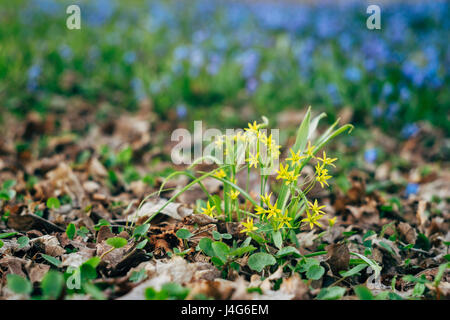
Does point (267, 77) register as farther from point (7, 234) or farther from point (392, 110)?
point (7, 234)

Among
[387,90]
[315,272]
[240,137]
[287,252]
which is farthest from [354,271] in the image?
[387,90]

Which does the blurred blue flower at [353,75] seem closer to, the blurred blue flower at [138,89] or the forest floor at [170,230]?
the forest floor at [170,230]

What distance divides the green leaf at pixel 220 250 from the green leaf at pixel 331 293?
35cm

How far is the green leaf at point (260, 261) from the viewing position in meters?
1.40

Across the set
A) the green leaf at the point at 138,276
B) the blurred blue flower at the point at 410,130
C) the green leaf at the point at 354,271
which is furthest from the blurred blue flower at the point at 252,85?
the green leaf at the point at 138,276

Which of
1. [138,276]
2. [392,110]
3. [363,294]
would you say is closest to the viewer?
[363,294]

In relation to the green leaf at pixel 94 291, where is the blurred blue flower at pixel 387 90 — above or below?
above

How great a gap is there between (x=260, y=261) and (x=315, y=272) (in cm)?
20

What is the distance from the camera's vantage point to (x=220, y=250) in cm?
140

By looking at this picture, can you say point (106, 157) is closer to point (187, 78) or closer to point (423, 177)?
point (187, 78)

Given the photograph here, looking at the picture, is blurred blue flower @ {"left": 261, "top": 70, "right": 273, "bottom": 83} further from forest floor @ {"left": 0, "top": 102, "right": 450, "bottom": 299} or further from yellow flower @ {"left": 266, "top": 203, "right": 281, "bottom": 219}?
yellow flower @ {"left": 266, "top": 203, "right": 281, "bottom": 219}

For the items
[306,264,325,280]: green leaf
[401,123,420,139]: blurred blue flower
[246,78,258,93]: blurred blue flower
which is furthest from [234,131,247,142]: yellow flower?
[246,78,258,93]: blurred blue flower
